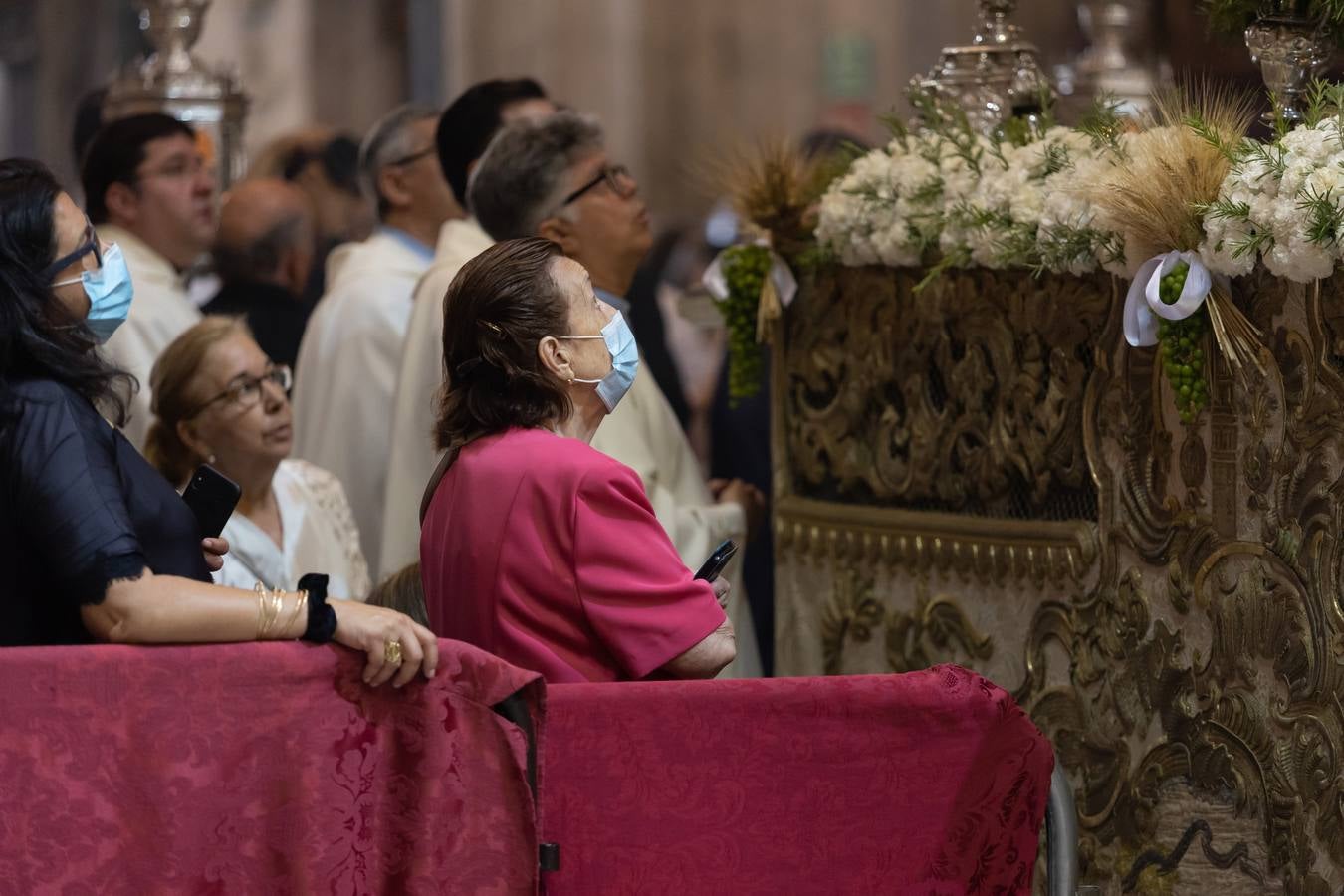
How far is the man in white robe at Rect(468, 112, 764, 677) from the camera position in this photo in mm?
5418

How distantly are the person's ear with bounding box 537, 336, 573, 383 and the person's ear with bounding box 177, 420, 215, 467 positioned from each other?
5.76 ft

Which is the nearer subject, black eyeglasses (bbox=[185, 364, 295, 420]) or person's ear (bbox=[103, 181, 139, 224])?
black eyeglasses (bbox=[185, 364, 295, 420])

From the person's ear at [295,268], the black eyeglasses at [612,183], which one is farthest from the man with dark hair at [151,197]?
the black eyeglasses at [612,183]

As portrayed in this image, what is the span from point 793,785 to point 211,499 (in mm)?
1161

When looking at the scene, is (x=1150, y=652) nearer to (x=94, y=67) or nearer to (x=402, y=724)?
(x=402, y=724)

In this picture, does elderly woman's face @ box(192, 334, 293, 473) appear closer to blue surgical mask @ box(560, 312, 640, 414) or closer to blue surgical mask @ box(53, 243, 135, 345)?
blue surgical mask @ box(53, 243, 135, 345)

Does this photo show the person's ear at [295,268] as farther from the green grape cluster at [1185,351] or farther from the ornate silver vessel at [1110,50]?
the green grape cluster at [1185,351]

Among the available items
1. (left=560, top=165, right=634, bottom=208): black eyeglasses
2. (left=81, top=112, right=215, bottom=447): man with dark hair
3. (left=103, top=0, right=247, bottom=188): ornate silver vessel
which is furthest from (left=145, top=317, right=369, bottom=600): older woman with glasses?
(left=103, top=0, right=247, bottom=188): ornate silver vessel

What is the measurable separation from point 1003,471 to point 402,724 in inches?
87.2

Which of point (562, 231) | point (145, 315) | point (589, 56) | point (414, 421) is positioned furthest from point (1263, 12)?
point (589, 56)

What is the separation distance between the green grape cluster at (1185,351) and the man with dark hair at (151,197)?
3.37 m

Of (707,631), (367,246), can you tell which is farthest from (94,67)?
(707,631)

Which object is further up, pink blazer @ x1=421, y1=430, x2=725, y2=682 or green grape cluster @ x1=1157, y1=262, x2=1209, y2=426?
green grape cluster @ x1=1157, y1=262, x2=1209, y2=426

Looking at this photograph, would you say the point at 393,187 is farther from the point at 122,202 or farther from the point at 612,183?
the point at 612,183
